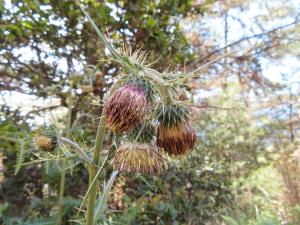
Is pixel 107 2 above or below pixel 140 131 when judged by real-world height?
above

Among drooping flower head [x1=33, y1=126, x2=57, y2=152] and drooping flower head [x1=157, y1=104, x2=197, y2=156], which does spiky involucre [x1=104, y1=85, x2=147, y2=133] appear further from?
drooping flower head [x1=33, y1=126, x2=57, y2=152]

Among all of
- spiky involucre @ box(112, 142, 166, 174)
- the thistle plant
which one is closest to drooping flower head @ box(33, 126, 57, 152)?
the thistle plant

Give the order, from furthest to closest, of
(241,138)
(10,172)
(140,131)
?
1. (241,138)
2. (10,172)
3. (140,131)

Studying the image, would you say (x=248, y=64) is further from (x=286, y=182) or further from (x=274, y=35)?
(x=286, y=182)

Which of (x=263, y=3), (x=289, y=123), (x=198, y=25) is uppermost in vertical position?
(x=263, y=3)

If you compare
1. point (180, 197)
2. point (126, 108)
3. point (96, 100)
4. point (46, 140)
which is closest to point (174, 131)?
point (126, 108)

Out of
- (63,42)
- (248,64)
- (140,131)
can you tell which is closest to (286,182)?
(248,64)

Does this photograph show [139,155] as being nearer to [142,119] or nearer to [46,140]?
[142,119]
